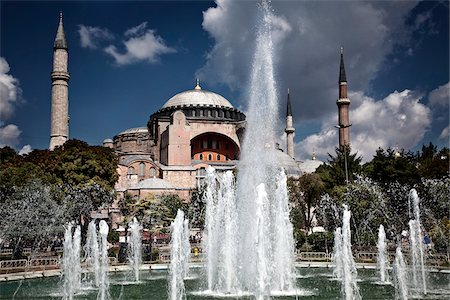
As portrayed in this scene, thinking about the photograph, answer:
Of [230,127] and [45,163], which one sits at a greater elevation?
[230,127]

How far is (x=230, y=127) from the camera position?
5025 cm

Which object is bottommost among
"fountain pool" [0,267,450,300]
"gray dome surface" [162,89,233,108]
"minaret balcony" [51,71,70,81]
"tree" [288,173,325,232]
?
"fountain pool" [0,267,450,300]

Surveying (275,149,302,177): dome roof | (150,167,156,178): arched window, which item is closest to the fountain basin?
(150,167,156,178): arched window

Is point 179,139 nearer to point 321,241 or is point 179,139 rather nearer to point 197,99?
point 197,99

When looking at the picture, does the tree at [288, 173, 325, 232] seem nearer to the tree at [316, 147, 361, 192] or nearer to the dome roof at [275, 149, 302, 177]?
the tree at [316, 147, 361, 192]

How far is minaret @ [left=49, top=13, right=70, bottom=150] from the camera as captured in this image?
38969 mm

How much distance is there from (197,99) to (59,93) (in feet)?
54.9

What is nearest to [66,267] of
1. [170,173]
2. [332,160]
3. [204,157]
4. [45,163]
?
[45,163]

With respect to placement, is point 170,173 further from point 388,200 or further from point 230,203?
point 230,203

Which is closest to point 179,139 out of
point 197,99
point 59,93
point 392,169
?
point 197,99

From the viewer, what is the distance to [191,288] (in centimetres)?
1289

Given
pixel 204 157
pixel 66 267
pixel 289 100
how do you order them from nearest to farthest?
pixel 66 267 → pixel 204 157 → pixel 289 100

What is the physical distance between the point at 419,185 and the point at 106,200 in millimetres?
16224

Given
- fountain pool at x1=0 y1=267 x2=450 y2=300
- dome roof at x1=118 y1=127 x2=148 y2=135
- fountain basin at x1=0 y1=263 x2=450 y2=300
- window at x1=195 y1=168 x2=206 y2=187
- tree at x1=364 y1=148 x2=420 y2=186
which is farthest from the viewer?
dome roof at x1=118 y1=127 x2=148 y2=135
